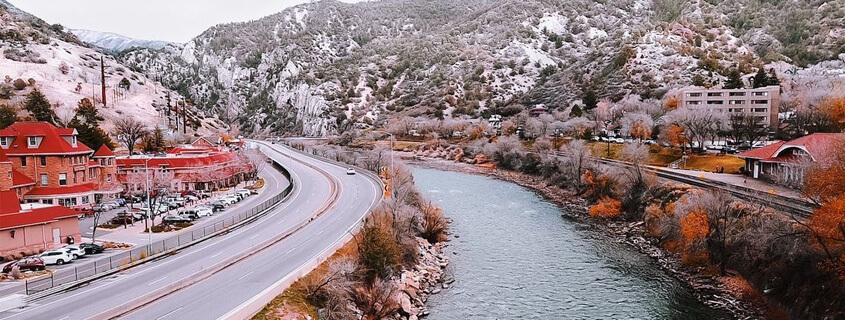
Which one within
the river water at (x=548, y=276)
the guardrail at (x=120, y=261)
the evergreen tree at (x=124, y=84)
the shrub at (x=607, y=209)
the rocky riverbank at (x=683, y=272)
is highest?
the evergreen tree at (x=124, y=84)

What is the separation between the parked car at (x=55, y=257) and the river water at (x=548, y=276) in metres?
20.2

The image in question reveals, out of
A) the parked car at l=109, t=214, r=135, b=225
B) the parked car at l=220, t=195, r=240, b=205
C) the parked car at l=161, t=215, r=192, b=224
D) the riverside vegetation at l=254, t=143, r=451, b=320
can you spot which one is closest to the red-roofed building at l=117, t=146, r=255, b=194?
the parked car at l=220, t=195, r=240, b=205

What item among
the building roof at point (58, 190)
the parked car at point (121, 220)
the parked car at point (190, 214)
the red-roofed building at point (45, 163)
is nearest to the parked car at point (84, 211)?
the red-roofed building at point (45, 163)

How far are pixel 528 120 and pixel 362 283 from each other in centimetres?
8232

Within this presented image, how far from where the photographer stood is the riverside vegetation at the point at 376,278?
23.2 m

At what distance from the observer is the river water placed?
92.4 feet

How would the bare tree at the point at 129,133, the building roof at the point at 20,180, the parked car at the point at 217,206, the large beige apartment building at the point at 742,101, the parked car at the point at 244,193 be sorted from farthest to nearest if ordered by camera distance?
the large beige apartment building at the point at 742,101 < the bare tree at the point at 129,133 < the parked car at the point at 244,193 < the parked car at the point at 217,206 < the building roof at the point at 20,180

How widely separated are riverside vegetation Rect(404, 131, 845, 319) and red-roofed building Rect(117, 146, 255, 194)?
40.0 m

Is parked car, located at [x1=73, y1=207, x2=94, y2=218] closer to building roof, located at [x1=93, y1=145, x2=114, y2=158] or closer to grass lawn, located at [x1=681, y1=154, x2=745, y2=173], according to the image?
building roof, located at [x1=93, y1=145, x2=114, y2=158]

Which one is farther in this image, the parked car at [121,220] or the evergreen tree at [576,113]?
the evergreen tree at [576,113]

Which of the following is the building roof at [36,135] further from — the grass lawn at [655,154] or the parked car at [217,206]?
the grass lawn at [655,154]

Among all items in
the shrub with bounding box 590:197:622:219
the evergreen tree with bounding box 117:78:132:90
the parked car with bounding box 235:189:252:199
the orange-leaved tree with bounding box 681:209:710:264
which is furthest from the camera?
the evergreen tree with bounding box 117:78:132:90

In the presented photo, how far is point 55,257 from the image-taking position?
2855 cm

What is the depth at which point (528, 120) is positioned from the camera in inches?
4119
